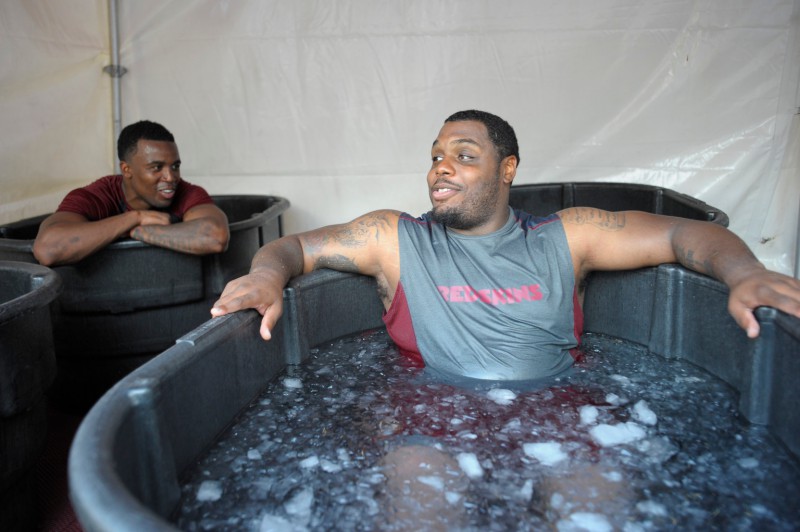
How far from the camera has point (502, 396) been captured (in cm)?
190

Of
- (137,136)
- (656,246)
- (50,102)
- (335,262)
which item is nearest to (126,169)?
(137,136)

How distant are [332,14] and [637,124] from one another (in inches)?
66.6

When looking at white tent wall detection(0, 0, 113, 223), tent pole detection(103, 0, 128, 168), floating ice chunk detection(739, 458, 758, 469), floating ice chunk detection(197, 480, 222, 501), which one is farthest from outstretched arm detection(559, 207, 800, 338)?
tent pole detection(103, 0, 128, 168)

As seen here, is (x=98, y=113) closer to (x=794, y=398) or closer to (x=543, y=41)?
(x=543, y=41)

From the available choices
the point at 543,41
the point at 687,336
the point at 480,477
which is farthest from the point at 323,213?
the point at 480,477

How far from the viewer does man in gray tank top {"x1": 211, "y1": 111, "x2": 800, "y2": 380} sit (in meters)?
2.05

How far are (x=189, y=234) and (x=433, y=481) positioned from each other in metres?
1.48

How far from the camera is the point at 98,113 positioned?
12.1 feet

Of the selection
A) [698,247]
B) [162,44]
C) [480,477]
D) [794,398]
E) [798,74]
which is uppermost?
[162,44]

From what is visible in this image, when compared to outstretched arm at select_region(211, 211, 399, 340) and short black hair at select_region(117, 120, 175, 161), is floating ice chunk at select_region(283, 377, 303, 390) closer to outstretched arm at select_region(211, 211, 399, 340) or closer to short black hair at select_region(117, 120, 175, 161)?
outstretched arm at select_region(211, 211, 399, 340)

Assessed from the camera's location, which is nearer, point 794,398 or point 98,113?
point 794,398

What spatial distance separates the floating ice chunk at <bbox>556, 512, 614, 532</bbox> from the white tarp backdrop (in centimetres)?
267

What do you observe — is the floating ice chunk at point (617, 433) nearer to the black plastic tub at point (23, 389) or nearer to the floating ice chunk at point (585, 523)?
the floating ice chunk at point (585, 523)

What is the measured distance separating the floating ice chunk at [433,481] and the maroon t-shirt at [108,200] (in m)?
1.81
